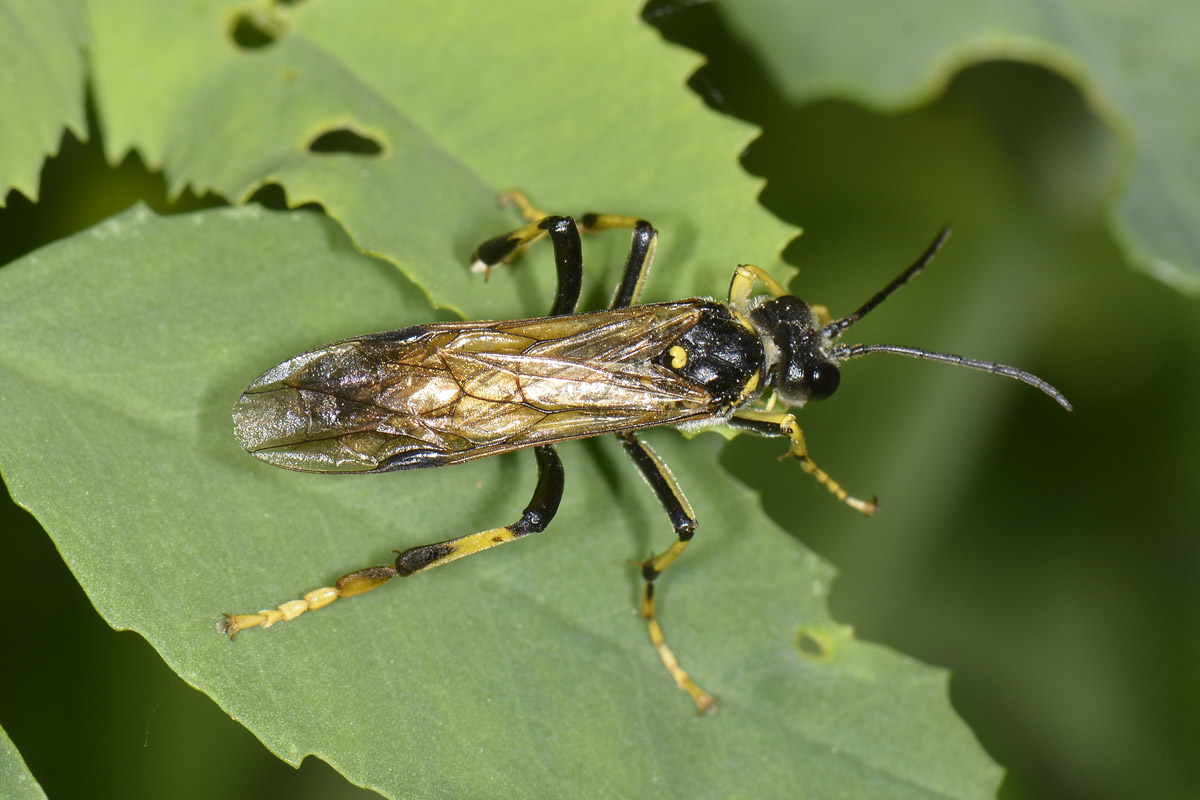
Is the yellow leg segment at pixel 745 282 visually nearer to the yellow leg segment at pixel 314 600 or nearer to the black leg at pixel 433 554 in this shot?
the black leg at pixel 433 554

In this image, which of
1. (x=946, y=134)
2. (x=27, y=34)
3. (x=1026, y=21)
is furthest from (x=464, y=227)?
(x=946, y=134)

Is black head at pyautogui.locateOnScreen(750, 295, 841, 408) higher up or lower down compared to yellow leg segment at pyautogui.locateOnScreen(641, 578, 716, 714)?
higher up

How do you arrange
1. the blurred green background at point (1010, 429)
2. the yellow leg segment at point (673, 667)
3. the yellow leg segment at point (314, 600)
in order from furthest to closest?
1. the blurred green background at point (1010, 429)
2. the yellow leg segment at point (673, 667)
3. the yellow leg segment at point (314, 600)

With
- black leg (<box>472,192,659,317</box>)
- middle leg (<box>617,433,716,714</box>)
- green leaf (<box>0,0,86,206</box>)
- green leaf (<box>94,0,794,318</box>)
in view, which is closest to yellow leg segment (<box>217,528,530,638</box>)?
middle leg (<box>617,433,716,714</box>)

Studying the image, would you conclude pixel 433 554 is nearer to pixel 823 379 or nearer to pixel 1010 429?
pixel 823 379

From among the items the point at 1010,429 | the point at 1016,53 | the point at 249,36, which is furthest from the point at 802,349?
the point at 249,36

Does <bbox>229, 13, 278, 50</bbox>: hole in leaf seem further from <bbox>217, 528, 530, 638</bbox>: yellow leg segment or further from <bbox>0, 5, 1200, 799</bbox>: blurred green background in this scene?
<bbox>217, 528, 530, 638</bbox>: yellow leg segment

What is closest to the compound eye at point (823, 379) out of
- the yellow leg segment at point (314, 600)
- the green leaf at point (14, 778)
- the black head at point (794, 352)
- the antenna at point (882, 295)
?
the black head at point (794, 352)
